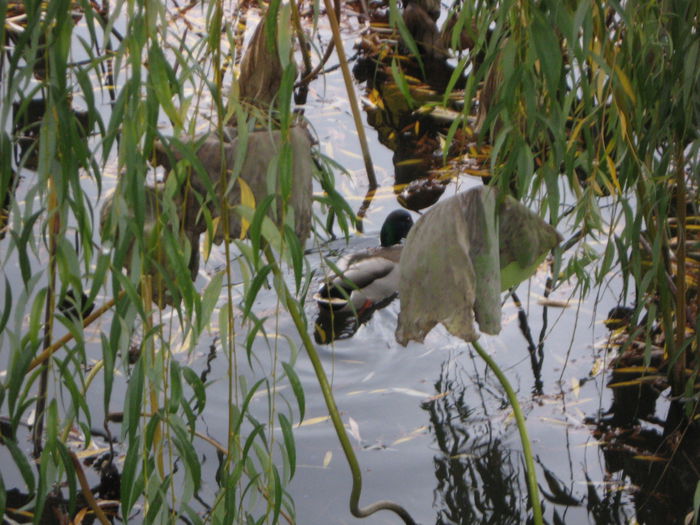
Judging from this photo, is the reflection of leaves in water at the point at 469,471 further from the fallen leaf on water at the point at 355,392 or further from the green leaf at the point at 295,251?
the green leaf at the point at 295,251

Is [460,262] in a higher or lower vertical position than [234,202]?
lower

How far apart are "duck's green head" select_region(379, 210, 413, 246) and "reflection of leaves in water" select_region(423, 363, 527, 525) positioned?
116 cm

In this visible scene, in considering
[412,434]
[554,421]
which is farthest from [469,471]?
[554,421]

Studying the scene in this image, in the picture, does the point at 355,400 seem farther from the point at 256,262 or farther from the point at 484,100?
the point at 256,262

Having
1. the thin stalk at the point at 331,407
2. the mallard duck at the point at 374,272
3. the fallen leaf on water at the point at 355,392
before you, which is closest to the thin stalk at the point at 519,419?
the thin stalk at the point at 331,407

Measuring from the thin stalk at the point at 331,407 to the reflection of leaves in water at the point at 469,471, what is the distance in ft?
0.57

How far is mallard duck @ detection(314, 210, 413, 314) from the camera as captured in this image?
3959mm

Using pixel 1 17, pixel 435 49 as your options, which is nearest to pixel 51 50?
pixel 1 17

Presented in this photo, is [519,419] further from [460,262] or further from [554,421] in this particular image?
[554,421]

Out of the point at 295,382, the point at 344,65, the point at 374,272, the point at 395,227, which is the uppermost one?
the point at 344,65

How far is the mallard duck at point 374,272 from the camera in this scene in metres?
3.96

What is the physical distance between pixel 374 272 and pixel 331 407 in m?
2.31

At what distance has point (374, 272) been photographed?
4137 millimetres

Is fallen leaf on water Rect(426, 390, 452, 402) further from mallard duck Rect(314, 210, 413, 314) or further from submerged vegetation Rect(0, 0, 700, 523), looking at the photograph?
mallard duck Rect(314, 210, 413, 314)
